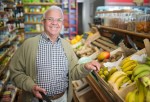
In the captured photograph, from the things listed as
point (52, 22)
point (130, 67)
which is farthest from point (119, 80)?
point (52, 22)

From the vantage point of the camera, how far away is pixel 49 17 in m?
2.29

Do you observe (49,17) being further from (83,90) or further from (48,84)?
(83,90)

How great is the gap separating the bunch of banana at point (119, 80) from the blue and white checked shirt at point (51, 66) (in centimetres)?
55

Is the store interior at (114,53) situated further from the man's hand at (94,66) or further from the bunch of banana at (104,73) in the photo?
the man's hand at (94,66)

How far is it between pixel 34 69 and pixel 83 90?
1793 mm

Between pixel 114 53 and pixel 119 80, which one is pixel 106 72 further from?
pixel 114 53

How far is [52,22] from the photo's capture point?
2283mm

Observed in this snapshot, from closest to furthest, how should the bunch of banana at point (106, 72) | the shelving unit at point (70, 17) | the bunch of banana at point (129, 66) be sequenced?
1. the bunch of banana at point (129, 66)
2. the bunch of banana at point (106, 72)
3. the shelving unit at point (70, 17)

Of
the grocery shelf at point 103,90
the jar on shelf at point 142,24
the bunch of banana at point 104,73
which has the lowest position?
the grocery shelf at point 103,90

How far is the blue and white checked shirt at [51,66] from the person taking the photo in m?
2.33

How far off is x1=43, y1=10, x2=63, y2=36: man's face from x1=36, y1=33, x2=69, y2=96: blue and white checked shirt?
0.12 meters

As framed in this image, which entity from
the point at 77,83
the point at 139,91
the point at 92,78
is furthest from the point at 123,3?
the point at 139,91

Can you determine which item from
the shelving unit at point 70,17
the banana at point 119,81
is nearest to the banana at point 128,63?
the banana at point 119,81

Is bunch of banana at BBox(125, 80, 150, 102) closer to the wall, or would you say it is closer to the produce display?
the produce display
